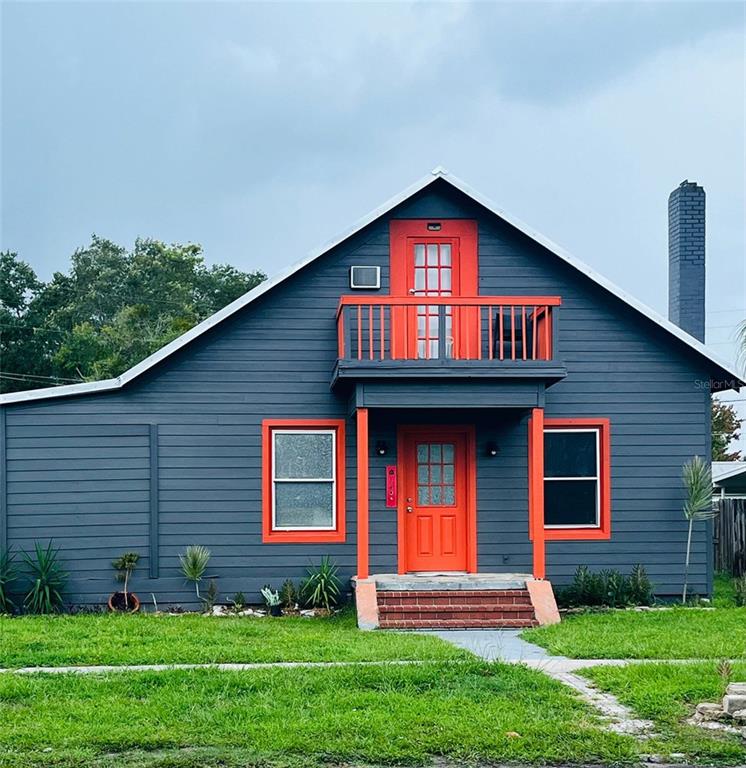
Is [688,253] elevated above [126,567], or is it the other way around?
[688,253]

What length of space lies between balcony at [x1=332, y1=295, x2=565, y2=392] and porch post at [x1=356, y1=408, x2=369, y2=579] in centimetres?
65

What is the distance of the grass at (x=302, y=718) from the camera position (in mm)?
7645

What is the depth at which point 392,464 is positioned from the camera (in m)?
16.5

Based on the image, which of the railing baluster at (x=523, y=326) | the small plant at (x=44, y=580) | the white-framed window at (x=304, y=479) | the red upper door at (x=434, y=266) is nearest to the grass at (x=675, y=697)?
the railing baluster at (x=523, y=326)

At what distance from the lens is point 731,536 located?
849 inches

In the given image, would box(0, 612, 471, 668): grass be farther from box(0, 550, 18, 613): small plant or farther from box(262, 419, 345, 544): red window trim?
box(262, 419, 345, 544): red window trim

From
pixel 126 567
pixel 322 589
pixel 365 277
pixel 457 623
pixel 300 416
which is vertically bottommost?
pixel 457 623

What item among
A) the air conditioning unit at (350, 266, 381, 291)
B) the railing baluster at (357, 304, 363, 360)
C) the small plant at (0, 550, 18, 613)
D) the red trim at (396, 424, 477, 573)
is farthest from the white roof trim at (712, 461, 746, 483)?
the small plant at (0, 550, 18, 613)

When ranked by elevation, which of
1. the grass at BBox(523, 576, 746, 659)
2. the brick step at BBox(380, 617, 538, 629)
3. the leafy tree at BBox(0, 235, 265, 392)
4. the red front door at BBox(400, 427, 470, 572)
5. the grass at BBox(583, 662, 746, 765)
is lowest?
the brick step at BBox(380, 617, 538, 629)

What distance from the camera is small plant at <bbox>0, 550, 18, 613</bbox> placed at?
1554 cm

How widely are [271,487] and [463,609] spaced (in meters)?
3.38

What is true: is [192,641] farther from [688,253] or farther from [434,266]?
[688,253]

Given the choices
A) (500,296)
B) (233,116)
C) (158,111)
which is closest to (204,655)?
(500,296)

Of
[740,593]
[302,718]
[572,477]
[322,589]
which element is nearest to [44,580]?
[322,589]
